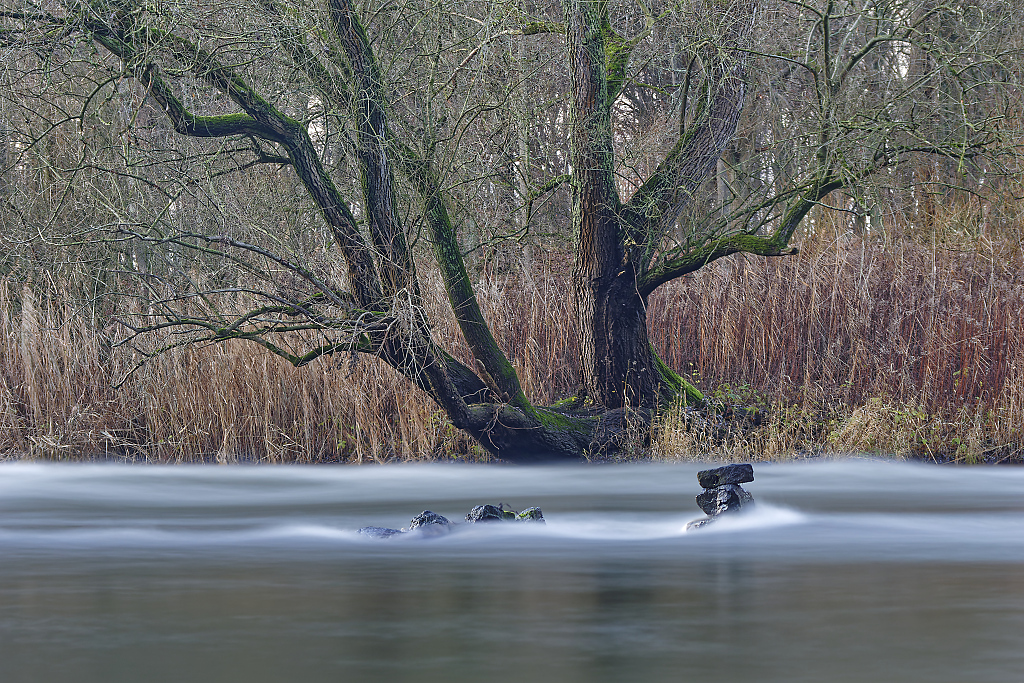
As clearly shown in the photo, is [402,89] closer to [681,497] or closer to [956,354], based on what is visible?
[681,497]

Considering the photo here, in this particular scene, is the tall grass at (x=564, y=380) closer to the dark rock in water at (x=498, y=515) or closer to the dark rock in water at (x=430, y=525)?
the dark rock in water at (x=498, y=515)

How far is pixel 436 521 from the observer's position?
327 inches

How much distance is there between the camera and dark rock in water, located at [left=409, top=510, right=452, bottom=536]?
821 cm

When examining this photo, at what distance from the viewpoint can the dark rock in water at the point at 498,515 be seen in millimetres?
8414

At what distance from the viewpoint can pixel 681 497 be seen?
1007 centimetres

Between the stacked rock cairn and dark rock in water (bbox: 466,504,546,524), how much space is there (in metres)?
1.24

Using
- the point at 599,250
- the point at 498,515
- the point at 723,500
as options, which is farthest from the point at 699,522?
the point at 599,250

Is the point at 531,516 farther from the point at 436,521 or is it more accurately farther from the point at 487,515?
the point at 436,521

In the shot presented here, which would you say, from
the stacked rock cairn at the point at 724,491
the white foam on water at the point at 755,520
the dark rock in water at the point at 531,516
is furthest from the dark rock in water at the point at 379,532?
the stacked rock cairn at the point at 724,491

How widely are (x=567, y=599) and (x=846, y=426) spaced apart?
6.59 metres

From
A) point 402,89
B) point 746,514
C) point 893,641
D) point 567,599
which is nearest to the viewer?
point 893,641

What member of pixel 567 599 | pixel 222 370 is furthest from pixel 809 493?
pixel 222 370

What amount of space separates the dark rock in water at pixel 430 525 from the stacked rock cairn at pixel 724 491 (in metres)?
1.92

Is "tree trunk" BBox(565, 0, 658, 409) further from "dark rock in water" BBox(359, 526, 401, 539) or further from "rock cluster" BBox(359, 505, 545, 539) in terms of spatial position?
"dark rock in water" BBox(359, 526, 401, 539)
